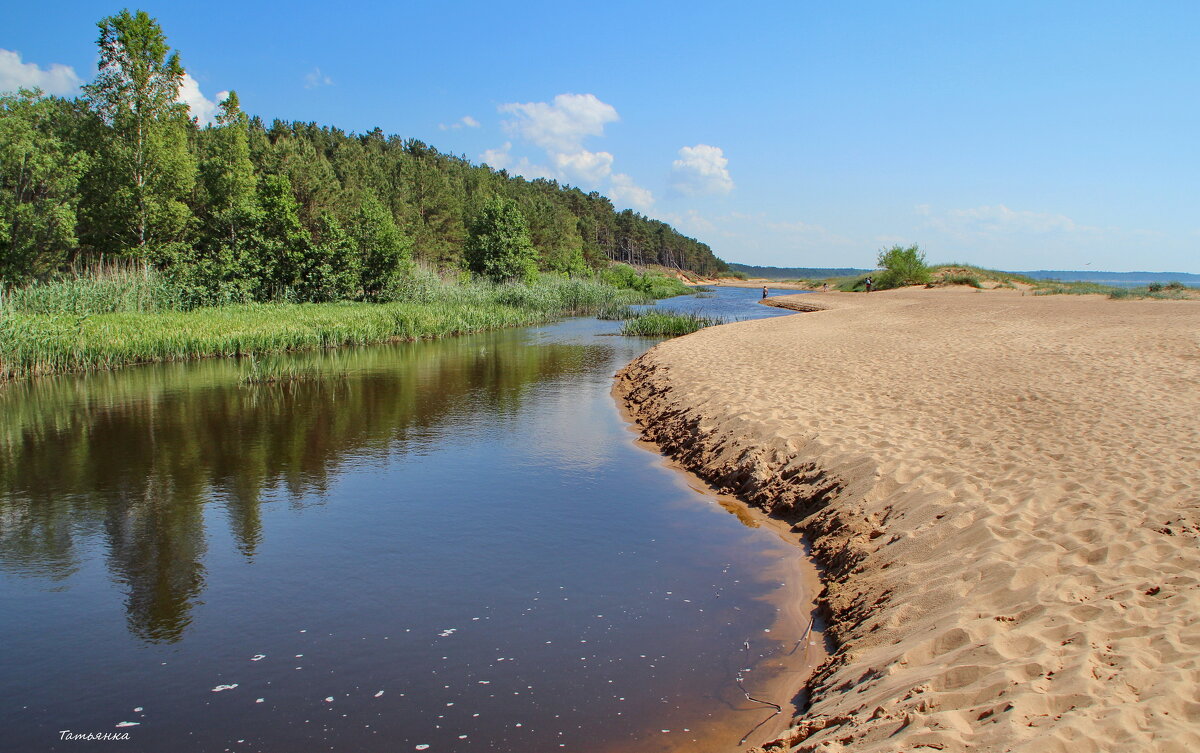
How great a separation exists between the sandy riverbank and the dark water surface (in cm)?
90

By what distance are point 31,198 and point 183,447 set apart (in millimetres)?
23823

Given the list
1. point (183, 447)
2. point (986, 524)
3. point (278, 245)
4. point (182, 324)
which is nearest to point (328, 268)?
point (278, 245)

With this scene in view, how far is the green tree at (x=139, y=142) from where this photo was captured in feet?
98.7

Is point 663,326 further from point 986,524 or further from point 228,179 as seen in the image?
point 986,524

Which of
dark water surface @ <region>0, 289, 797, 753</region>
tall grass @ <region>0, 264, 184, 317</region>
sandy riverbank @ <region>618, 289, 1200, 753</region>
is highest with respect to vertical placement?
tall grass @ <region>0, 264, 184, 317</region>

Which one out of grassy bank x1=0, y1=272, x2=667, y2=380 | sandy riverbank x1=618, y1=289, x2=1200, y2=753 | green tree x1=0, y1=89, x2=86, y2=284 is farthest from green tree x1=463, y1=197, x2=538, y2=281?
sandy riverbank x1=618, y1=289, x2=1200, y2=753

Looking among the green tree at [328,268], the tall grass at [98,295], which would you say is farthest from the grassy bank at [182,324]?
the green tree at [328,268]

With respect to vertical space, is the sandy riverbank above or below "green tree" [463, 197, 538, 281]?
below

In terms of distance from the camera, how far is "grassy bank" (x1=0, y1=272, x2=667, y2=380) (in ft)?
63.2

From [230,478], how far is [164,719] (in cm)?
645

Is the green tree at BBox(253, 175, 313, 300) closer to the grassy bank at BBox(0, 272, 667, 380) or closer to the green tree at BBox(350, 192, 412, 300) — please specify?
the grassy bank at BBox(0, 272, 667, 380)

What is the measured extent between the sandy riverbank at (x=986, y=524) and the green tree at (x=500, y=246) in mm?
36019

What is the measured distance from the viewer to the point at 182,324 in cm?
2361

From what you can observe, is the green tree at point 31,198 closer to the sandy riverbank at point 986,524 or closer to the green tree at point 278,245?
the green tree at point 278,245
